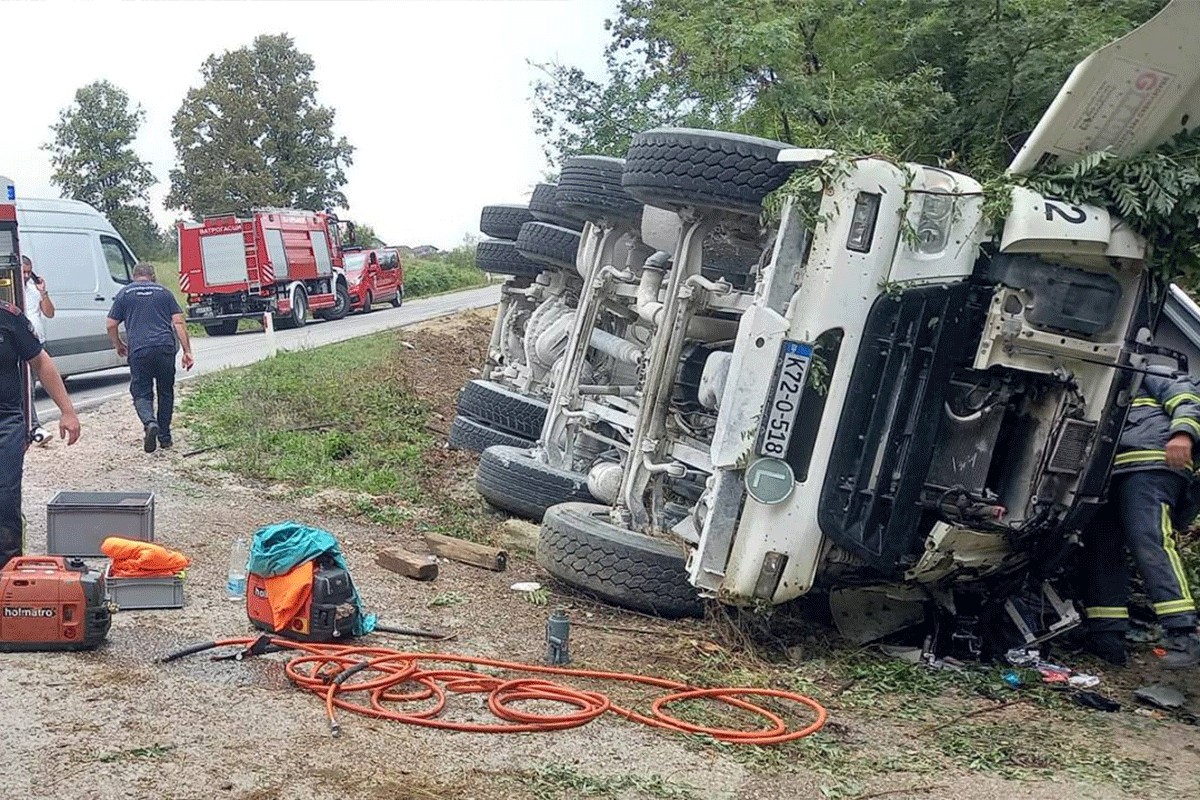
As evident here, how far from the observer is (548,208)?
8742 millimetres

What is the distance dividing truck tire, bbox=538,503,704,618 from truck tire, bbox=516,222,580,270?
2869mm

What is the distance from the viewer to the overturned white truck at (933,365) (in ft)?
17.2

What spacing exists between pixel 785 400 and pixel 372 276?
24.1 meters

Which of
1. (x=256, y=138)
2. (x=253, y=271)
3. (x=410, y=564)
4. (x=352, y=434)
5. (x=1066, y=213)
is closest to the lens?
(x=1066, y=213)

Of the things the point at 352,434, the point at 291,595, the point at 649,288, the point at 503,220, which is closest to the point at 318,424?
the point at 352,434

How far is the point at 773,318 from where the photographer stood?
17.7 ft

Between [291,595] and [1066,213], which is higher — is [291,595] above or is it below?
below

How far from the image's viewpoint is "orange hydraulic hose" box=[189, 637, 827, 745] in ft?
14.8

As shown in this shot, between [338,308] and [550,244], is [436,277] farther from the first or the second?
[550,244]

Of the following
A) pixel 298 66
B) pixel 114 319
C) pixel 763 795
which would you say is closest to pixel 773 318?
pixel 763 795

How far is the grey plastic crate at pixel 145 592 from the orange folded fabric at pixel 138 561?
3cm

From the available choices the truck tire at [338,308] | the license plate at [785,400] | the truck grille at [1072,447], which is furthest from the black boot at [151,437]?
the truck tire at [338,308]

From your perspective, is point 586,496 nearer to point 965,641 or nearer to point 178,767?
point 965,641

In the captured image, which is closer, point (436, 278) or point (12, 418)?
point (12, 418)
